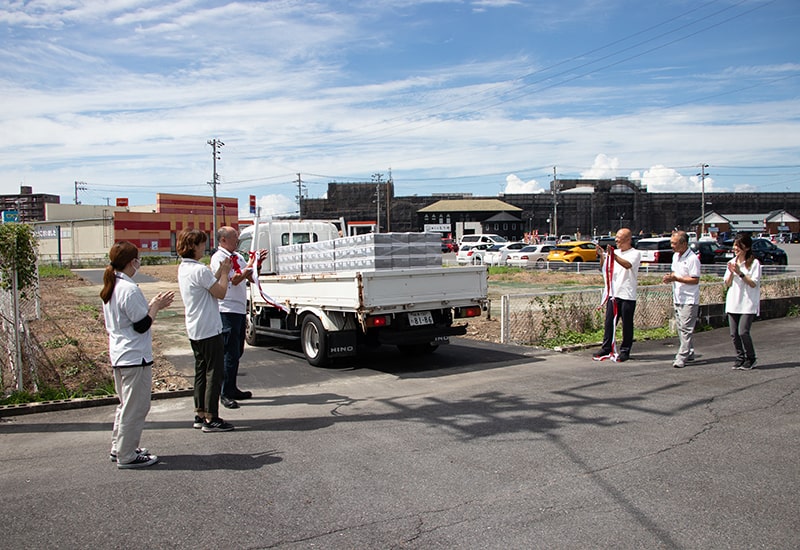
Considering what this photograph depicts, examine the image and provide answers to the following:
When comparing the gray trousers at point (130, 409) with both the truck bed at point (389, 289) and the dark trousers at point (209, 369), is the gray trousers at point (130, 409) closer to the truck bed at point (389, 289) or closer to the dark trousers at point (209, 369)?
the dark trousers at point (209, 369)

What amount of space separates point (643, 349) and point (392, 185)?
300 feet

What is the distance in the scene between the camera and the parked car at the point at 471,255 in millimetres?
37372

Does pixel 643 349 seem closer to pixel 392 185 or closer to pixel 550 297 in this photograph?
pixel 550 297

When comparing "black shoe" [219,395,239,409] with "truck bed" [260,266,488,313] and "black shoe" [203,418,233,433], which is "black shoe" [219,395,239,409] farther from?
"truck bed" [260,266,488,313]

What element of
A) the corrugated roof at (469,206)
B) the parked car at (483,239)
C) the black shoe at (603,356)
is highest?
the corrugated roof at (469,206)

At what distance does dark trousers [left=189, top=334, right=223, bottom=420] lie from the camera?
231 inches

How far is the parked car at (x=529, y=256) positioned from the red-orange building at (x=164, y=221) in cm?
3757

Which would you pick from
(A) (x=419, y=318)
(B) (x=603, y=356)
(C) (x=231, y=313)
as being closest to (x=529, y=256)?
(B) (x=603, y=356)

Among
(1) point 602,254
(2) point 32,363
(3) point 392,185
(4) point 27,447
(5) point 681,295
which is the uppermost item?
(3) point 392,185

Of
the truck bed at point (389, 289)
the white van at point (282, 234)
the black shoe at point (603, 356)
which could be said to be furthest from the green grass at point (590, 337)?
the white van at point (282, 234)

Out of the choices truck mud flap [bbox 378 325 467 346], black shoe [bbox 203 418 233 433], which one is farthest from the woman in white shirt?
black shoe [bbox 203 418 233 433]

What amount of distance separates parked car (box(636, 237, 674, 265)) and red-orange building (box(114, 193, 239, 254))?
46.5 metres

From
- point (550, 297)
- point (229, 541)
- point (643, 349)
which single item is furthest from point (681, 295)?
point (229, 541)

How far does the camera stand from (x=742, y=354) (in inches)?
331
